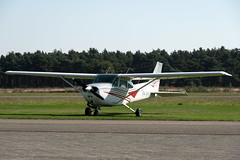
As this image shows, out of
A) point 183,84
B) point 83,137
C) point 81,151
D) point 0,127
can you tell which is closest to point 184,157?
point 81,151

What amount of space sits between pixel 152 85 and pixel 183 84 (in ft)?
226

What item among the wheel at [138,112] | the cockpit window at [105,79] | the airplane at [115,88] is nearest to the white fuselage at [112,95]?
the airplane at [115,88]

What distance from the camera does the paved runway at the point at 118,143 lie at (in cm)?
910

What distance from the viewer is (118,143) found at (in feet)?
36.4

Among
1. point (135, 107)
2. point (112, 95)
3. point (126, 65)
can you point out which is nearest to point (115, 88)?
point (112, 95)

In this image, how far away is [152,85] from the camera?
2820 cm

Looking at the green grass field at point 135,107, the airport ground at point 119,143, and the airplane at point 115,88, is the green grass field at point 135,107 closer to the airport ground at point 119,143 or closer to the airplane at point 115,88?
the airplane at point 115,88

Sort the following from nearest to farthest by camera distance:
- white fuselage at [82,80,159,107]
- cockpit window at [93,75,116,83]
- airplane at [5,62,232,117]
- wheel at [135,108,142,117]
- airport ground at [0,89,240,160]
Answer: airport ground at [0,89,240,160] < airplane at [5,62,232,117] < white fuselage at [82,80,159,107] < wheel at [135,108,142,117] < cockpit window at [93,75,116,83]

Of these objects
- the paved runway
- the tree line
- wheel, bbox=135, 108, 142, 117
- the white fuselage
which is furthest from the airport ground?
the tree line

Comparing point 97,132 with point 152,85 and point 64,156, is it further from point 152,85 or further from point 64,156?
point 152,85

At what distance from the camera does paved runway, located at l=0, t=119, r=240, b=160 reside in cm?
910

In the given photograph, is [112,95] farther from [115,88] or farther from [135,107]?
[135,107]

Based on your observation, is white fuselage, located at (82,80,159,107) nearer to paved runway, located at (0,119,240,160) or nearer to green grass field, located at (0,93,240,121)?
green grass field, located at (0,93,240,121)

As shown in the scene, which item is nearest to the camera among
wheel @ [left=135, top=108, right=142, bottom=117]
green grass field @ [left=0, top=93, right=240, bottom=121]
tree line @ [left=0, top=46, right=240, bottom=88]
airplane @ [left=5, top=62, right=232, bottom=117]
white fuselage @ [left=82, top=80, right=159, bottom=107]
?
green grass field @ [left=0, top=93, right=240, bottom=121]
